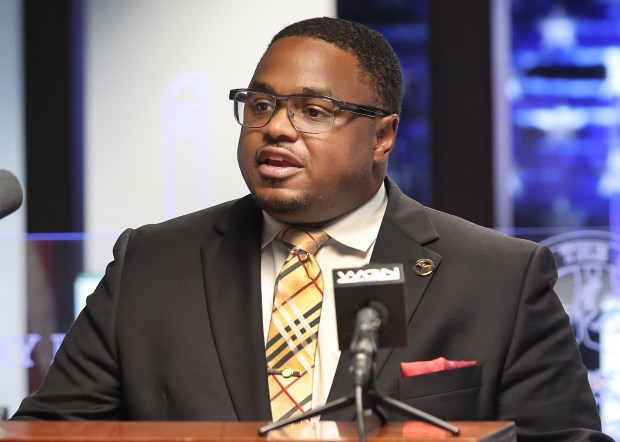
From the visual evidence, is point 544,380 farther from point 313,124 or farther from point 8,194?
point 8,194

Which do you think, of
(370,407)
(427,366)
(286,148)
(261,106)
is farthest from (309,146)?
(370,407)

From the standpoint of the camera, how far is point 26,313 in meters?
3.79

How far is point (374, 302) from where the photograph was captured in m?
1.76

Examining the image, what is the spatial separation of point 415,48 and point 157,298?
5.14 feet

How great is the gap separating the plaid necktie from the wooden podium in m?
0.56

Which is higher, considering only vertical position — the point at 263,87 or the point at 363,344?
the point at 263,87

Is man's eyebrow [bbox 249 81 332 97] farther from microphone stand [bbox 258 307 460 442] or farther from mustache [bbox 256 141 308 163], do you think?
microphone stand [bbox 258 307 460 442]

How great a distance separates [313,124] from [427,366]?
1.85 feet

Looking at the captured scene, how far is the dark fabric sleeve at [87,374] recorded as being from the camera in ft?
8.04

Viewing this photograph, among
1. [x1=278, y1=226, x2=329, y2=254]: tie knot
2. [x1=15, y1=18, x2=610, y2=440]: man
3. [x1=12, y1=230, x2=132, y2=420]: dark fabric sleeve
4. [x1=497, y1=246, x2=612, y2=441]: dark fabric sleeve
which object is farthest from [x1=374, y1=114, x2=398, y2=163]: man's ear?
[x1=12, y1=230, x2=132, y2=420]: dark fabric sleeve

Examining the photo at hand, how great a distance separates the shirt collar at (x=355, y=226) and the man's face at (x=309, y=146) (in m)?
0.03

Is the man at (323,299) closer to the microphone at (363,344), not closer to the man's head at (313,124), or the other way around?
the man's head at (313,124)

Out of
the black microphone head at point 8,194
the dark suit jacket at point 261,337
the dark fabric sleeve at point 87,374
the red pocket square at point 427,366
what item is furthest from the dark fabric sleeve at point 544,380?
the black microphone head at point 8,194

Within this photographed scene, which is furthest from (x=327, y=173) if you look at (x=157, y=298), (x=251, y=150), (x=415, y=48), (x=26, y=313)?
(x=26, y=313)
